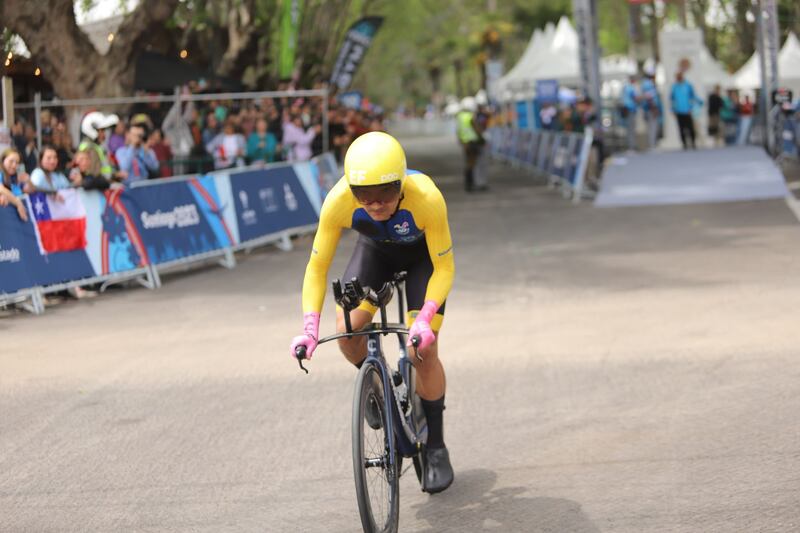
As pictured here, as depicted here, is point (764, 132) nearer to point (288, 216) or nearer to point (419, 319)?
point (288, 216)

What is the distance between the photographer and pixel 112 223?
15.1m

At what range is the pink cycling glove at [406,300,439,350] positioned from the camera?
216 inches

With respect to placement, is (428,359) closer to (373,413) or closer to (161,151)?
(373,413)

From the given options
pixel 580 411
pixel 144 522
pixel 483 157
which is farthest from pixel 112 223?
pixel 483 157

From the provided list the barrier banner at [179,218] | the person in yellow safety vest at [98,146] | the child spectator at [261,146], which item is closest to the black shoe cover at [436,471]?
the barrier banner at [179,218]

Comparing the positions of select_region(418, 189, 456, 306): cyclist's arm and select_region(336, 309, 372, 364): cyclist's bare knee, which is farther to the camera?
select_region(336, 309, 372, 364): cyclist's bare knee

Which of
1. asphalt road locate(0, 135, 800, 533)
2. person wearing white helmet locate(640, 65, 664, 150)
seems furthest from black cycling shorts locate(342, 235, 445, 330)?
person wearing white helmet locate(640, 65, 664, 150)

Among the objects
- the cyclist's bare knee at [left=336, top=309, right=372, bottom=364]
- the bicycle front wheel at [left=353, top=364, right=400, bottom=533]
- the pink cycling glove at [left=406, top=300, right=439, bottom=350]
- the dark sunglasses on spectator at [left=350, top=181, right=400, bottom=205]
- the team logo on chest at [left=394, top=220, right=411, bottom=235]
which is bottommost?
the bicycle front wheel at [left=353, top=364, right=400, bottom=533]

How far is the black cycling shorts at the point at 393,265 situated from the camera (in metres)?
6.23

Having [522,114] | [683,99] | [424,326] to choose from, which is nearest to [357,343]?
[424,326]

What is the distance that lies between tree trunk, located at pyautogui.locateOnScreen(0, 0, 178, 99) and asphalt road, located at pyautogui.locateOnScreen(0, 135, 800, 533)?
676cm

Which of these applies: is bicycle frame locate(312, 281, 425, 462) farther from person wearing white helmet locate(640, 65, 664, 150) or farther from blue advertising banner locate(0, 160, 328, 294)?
person wearing white helmet locate(640, 65, 664, 150)

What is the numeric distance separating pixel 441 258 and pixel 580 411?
2569 mm

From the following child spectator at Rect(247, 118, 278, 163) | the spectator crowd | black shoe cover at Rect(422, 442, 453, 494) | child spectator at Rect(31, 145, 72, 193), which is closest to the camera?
black shoe cover at Rect(422, 442, 453, 494)
